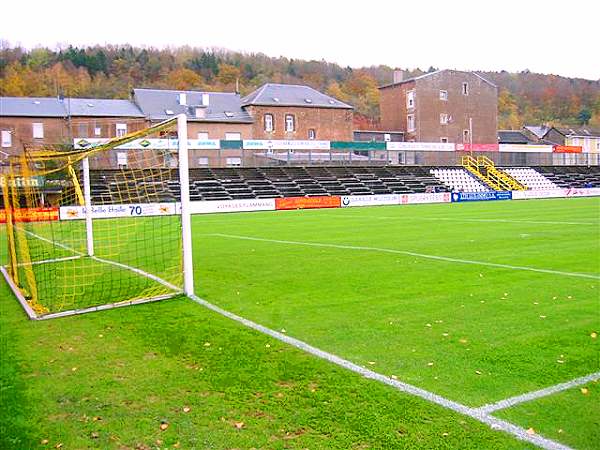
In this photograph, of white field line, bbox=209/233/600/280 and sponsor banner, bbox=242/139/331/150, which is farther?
sponsor banner, bbox=242/139/331/150

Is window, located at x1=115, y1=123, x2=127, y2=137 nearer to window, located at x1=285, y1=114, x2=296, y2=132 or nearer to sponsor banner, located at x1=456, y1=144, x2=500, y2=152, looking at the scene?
window, located at x1=285, y1=114, x2=296, y2=132

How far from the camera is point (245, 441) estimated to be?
3.78 m

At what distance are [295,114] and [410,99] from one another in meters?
14.6

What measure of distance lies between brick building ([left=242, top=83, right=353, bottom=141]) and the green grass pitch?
51166 millimetres

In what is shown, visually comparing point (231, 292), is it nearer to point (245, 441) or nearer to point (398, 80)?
point (245, 441)

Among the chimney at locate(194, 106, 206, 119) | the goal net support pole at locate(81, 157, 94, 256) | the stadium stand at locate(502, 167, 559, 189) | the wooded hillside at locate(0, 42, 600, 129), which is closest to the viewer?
the goal net support pole at locate(81, 157, 94, 256)

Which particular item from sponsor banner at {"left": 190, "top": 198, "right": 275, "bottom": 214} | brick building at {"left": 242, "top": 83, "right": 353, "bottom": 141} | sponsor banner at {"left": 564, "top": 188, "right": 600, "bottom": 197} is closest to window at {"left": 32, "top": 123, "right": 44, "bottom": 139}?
brick building at {"left": 242, "top": 83, "right": 353, "bottom": 141}

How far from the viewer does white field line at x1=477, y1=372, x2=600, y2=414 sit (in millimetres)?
4176

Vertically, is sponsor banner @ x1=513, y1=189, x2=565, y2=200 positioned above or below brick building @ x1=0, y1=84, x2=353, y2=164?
below

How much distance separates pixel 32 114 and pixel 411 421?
56992 millimetres

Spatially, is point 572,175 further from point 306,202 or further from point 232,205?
point 232,205

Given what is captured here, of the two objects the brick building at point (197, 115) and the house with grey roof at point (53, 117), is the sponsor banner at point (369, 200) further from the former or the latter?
the house with grey roof at point (53, 117)

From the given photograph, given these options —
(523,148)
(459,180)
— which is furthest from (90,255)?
(523,148)

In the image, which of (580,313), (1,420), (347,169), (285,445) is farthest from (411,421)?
(347,169)
